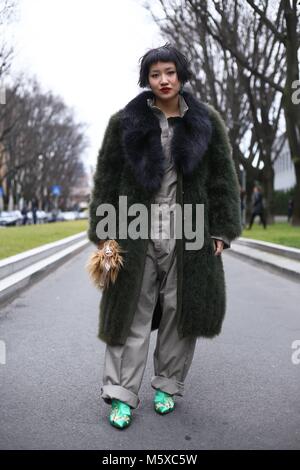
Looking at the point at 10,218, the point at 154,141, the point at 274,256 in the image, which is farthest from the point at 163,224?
the point at 10,218

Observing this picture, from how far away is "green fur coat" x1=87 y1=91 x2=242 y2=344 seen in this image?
3.28 m

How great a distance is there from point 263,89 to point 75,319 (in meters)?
19.5

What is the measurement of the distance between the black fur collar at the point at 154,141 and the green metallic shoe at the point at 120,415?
46.0 inches

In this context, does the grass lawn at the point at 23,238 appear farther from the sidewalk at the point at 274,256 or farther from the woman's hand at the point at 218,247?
the woman's hand at the point at 218,247

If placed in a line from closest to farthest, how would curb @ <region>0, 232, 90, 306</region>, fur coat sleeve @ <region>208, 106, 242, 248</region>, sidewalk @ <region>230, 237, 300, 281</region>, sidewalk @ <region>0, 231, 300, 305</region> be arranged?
1. fur coat sleeve @ <region>208, 106, 242, 248</region>
2. curb @ <region>0, 232, 90, 306</region>
3. sidewalk @ <region>0, 231, 300, 305</region>
4. sidewalk @ <region>230, 237, 300, 281</region>

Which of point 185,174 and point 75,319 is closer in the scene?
point 185,174

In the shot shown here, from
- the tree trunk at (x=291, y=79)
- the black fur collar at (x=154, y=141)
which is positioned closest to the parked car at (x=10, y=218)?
the tree trunk at (x=291, y=79)

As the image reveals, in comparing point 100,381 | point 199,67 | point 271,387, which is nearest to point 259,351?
point 271,387

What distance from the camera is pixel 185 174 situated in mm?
3322

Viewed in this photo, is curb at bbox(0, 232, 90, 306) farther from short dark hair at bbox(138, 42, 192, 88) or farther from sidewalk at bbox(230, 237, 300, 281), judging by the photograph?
short dark hair at bbox(138, 42, 192, 88)

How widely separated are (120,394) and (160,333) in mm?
428

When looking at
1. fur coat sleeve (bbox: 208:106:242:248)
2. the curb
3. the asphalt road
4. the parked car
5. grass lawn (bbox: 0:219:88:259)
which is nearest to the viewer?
the asphalt road

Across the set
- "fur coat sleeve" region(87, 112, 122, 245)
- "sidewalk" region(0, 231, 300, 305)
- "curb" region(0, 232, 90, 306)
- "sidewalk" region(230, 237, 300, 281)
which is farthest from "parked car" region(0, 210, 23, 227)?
"fur coat sleeve" region(87, 112, 122, 245)
